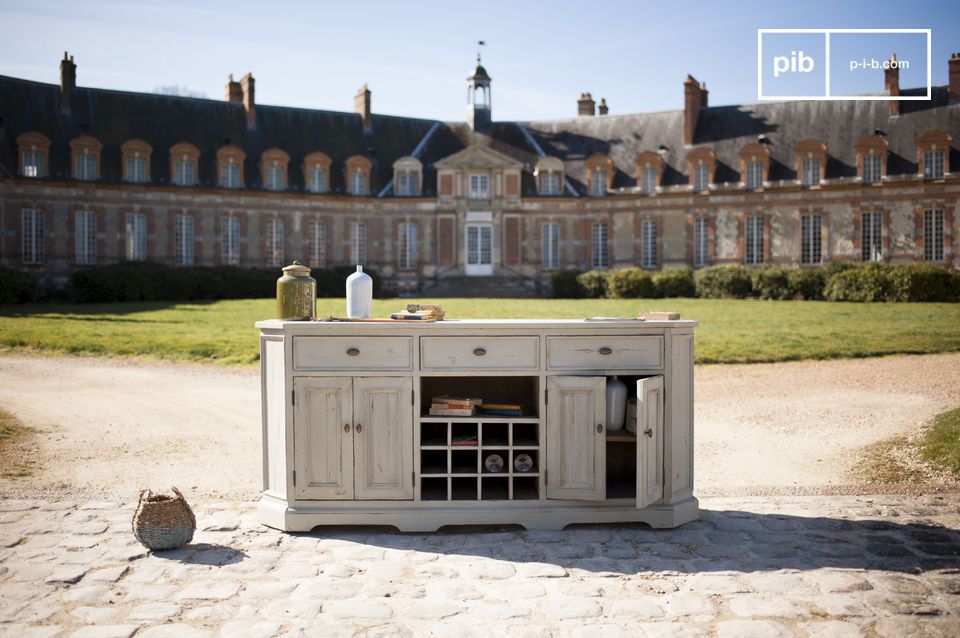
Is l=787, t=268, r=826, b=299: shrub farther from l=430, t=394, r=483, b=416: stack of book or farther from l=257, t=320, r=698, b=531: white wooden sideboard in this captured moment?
l=430, t=394, r=483, b=416: stack of book

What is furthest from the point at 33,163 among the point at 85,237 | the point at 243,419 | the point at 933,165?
the point at 933,165

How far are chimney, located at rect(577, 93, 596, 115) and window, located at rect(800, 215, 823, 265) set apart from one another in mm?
12672

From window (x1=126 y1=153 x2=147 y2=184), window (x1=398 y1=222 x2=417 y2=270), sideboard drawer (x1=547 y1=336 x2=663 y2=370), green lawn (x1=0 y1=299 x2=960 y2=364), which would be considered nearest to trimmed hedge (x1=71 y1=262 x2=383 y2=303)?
window (x1=398 y1=222 x2=417 y2=270)

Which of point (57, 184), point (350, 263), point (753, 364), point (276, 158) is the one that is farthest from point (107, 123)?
point (753, 364)

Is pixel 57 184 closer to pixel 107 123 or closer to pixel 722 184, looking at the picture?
pixel 107 123

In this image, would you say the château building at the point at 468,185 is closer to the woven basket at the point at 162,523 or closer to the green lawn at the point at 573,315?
the green lawn at the point at 573,315

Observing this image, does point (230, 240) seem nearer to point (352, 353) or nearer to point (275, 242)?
point (275, 242)

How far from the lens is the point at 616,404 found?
5.69 m

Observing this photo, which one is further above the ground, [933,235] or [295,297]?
[933,235]

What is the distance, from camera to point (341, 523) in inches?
215

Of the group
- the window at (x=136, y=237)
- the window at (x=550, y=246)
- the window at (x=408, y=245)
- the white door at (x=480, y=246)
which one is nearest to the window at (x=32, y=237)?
the window at (x=136, y=237)

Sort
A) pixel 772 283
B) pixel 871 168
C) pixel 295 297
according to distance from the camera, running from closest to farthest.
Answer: pixel 295 297, pixel 772 283, pixel 871 168

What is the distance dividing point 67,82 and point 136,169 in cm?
397

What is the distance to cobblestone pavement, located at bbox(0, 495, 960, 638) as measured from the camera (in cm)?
392
